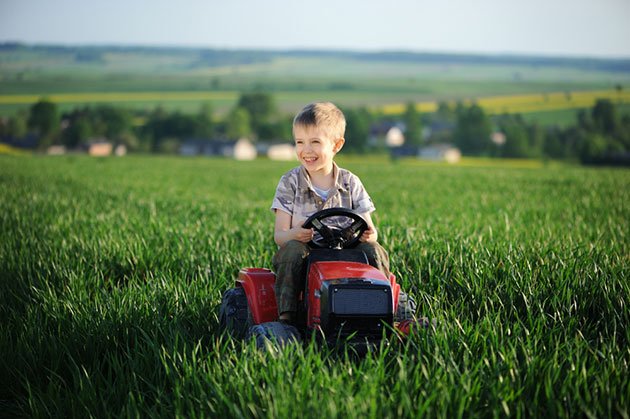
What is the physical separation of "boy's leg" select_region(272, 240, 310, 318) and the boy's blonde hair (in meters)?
0.80

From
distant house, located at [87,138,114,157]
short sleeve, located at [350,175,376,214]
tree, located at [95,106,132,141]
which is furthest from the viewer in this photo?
tree, located at [95,106,132,141]

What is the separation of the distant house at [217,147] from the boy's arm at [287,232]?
9606cm

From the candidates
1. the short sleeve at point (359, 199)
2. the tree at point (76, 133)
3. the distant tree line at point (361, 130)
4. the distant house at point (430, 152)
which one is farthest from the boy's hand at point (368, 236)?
the tree at point (76, 133)

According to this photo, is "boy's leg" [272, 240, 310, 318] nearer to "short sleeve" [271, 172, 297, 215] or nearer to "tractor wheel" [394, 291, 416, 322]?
"short sleeve" [271, 172, 297, 215]

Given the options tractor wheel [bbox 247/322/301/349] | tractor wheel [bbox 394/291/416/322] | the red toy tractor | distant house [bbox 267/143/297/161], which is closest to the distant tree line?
distant house [bbox 267/143/297/161]

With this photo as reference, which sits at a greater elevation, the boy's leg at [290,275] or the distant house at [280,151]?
the boy's leg at [290,275]

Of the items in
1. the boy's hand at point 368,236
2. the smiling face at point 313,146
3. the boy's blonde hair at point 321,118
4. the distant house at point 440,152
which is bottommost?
the distant house at point 440,152

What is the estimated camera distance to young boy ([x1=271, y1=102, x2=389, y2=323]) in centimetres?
460

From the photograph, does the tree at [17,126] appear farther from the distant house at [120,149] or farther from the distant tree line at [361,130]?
the distant house at [120,149]

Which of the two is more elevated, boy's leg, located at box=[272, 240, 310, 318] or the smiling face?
the smiling face

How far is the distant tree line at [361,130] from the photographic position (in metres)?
87.6

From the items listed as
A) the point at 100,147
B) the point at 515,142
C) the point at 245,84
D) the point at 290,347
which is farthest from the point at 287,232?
the point at 245,84

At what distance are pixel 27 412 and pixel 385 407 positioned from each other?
239 centimetres

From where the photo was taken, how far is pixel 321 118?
4.70 meters
